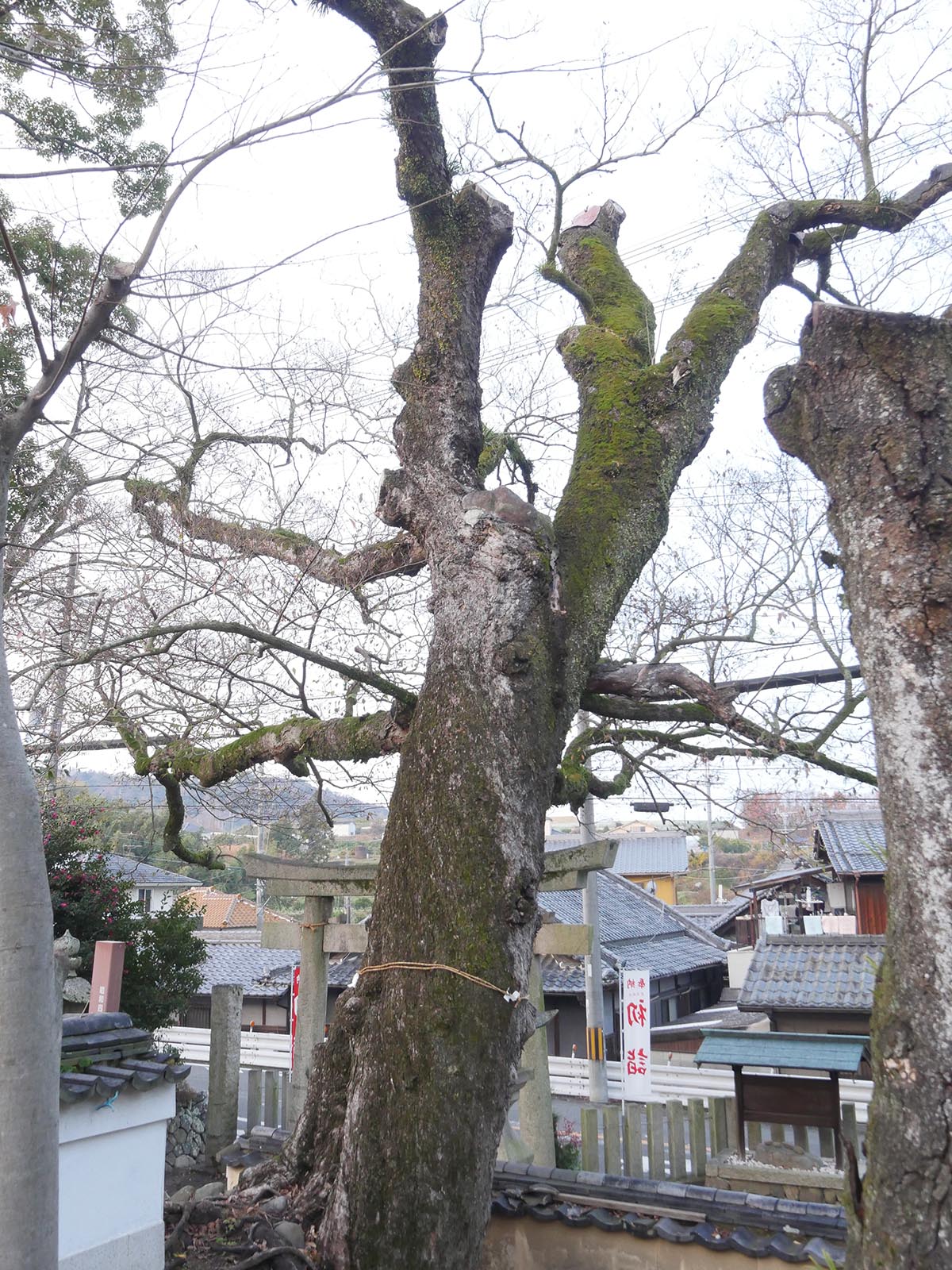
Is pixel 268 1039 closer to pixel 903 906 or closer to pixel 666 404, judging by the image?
pixel 666 404

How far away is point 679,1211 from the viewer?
15.6 feet

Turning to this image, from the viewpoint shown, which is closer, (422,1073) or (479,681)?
(422,1073)

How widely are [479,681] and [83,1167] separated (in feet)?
8.44

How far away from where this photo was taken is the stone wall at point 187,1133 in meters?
8.92

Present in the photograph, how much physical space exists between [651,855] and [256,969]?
19.9m

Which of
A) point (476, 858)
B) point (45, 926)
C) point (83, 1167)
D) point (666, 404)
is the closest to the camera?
point (45, 926)

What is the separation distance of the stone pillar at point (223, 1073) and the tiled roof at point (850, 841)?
977 centimetres

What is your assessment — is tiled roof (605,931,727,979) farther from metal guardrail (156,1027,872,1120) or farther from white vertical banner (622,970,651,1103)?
white vertical banner (622,970,651,1103)

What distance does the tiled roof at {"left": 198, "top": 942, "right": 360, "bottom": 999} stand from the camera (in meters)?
14.3

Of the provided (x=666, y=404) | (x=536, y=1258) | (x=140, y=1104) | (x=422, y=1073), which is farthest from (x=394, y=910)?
(x=536, y=1258)

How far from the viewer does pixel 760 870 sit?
1454 inches

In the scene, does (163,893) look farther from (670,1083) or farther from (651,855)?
(651,855)

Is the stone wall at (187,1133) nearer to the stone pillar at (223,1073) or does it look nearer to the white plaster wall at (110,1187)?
the stone pillar at (223,1073)

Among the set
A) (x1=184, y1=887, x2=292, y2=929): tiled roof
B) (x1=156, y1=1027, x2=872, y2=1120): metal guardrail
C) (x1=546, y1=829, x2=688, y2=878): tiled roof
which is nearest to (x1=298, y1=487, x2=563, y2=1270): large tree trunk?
(x1=156, y1=1027, x2=872, y2=1120): metal guardrail
